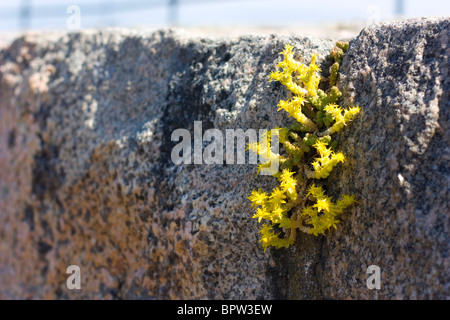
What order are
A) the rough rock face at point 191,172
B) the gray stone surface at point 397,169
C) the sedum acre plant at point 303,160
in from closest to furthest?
the gray stone surface at point 397,169, the rough rock face at point 191,172, the sedum acre plant at point 303,160

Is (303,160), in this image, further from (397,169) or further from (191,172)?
(191,172)

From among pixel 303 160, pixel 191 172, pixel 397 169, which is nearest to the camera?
pixel 397 169

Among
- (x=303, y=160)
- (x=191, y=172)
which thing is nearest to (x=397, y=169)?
(x=303, y=160)

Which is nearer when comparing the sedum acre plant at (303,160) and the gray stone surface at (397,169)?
the gray stone surface at (397,169)

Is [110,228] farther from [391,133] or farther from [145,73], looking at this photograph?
[391,133]

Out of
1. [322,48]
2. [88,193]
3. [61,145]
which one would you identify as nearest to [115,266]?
[88,193]

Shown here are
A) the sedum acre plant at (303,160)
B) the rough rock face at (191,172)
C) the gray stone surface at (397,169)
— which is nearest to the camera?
the gray stone surface at (397,169)
